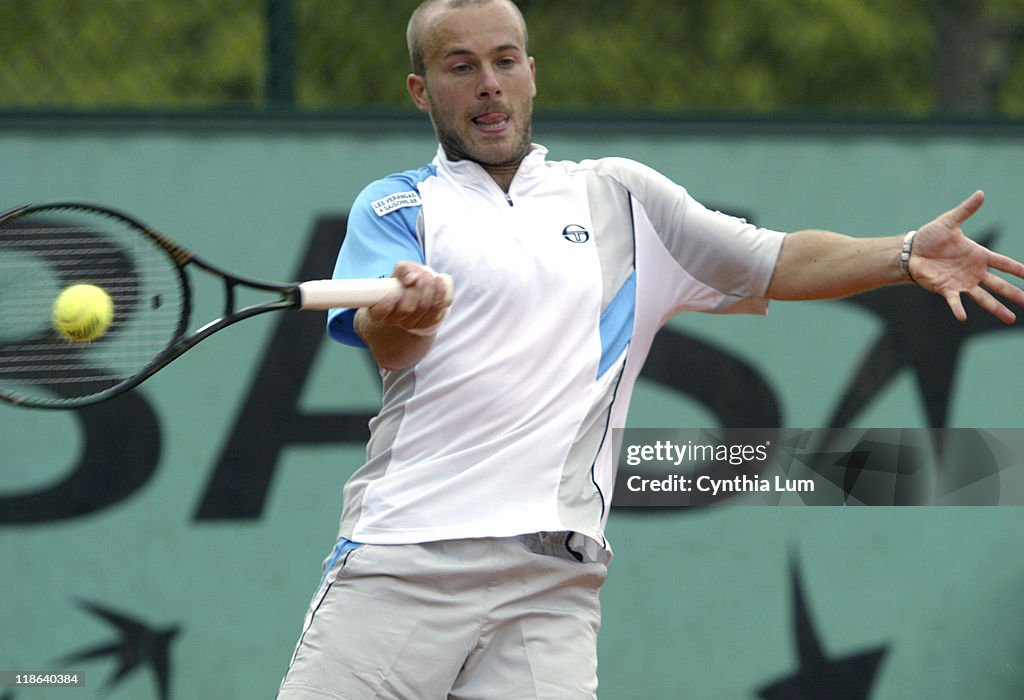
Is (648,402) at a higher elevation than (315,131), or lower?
lower

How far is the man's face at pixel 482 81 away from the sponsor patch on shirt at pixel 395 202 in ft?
0.60

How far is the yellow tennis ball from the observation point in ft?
10.1

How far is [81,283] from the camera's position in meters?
3.33

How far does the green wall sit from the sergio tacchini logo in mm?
1876

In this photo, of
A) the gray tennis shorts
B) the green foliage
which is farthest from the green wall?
the gray tennis shorts

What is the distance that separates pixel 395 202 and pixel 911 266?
1.02 m

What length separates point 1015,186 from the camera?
16.5 feet

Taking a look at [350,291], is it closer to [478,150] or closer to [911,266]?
[478,150]

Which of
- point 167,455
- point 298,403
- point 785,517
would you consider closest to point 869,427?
point 785,517

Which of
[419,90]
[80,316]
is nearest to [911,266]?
[419,90]

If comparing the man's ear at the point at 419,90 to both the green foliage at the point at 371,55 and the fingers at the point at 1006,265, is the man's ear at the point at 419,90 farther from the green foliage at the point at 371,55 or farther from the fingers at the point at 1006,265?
the green foliage at the point at 371,55

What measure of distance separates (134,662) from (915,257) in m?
3.01

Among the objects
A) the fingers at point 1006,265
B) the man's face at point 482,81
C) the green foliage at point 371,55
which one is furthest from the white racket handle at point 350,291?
the green foliage at point 371,55

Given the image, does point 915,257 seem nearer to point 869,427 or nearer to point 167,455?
point 869,427
